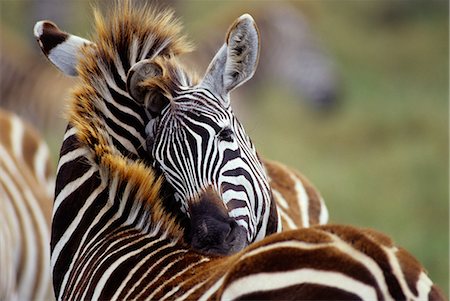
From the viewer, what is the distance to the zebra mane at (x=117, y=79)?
4.04 metres

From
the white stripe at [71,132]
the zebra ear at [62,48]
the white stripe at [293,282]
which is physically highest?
the zebra ear at [62,48]

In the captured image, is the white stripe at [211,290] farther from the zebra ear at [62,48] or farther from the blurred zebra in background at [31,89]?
the blurred zebra in background at [31,89]

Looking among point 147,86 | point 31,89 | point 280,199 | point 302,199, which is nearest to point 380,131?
point 31,89

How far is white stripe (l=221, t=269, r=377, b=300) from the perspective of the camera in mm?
2871

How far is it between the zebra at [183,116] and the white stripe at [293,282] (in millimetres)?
777

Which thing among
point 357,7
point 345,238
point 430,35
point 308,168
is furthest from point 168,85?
point 357,7

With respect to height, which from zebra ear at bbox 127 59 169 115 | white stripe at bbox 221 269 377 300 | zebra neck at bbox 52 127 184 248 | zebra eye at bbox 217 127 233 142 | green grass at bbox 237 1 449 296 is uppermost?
zebra ear at bbox 127 59 169 115

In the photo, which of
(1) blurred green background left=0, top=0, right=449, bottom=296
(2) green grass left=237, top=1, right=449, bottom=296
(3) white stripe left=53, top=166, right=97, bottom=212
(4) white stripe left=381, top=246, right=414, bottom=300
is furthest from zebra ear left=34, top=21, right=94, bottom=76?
(2) green grass left=237, top=1, right=449, bottom=296

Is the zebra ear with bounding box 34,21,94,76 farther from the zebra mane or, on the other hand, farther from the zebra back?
the zebra back

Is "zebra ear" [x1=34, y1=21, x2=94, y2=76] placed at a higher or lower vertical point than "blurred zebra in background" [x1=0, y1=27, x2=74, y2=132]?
higher

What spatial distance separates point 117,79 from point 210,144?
1.84 feet

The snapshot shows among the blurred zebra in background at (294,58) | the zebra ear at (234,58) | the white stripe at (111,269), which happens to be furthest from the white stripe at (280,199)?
the blurred zebra in background at (294,58)

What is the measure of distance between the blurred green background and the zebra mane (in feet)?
11.7

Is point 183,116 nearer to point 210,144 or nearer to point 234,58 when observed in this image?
point 210,144
